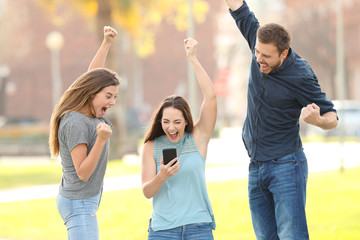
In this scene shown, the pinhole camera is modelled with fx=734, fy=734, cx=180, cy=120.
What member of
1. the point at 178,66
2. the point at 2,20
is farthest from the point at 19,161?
the point at 178,66

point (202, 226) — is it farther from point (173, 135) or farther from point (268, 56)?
point (268, 56)

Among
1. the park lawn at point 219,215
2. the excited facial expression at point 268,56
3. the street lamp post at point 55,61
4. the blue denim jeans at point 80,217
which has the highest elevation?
the street lamp post at point 55,61

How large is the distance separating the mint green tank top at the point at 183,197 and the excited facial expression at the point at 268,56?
0.70 m

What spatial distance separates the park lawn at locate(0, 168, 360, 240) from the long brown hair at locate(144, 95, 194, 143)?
12.9ft

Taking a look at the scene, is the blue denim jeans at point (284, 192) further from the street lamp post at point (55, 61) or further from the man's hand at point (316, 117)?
the street lamp post at point (55, 61)

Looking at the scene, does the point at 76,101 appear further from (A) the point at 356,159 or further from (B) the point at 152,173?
(A) the point at 356,159

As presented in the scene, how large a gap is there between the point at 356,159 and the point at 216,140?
53.1 ft

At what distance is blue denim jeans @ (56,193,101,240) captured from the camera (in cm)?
435

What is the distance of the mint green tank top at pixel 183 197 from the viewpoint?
4.45 m

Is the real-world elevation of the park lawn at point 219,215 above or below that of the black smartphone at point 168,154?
below

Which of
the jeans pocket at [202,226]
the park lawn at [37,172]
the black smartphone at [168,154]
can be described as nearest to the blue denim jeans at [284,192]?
the jeans pocket at [202,226]

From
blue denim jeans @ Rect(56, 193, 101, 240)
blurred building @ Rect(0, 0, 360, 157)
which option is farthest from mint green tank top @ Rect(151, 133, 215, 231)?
blurred building @ Rect(0, 0, 360, 157)

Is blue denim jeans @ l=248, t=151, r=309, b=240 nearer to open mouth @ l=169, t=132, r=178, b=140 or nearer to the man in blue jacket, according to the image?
the man in blue jacket

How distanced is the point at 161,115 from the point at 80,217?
0.82m
